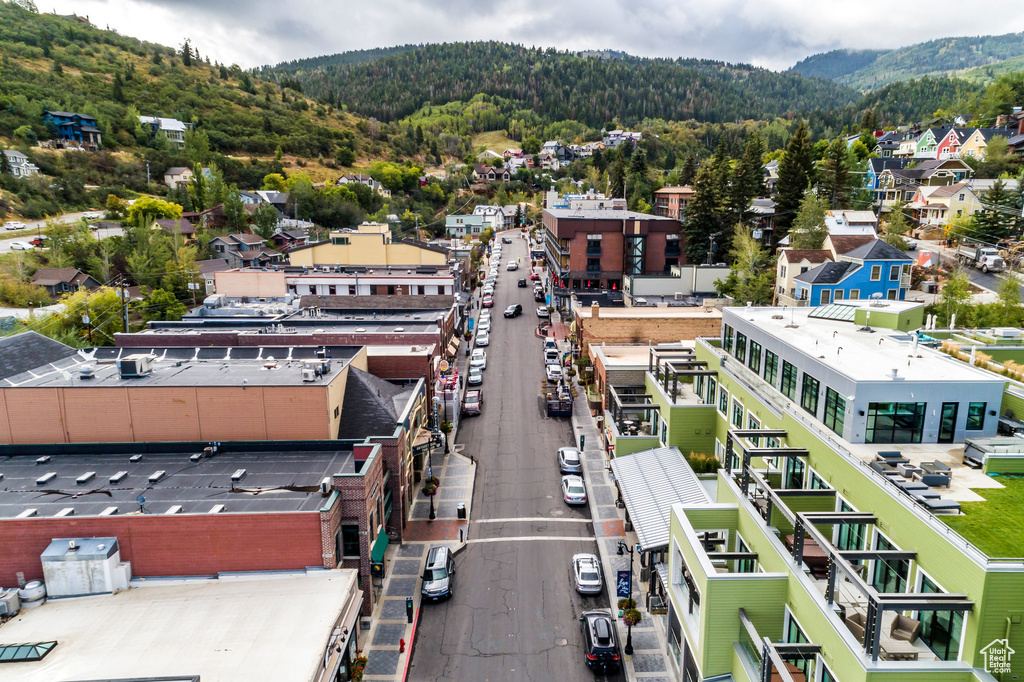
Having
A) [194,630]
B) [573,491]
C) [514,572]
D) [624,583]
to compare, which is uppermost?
[194,630]

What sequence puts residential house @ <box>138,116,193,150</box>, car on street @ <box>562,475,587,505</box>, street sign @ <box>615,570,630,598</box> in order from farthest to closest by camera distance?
residential house @ <box>138,116,193,150</box>, car on street @ <box>562,475,587,505</box>, street sign @ <box>615,570,630,598</box>

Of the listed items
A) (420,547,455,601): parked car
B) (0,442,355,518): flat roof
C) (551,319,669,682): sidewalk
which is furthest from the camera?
(420,547,455,601): parked car

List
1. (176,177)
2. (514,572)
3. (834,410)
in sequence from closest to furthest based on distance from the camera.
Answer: (834,410)
(514,572)
(176,177)

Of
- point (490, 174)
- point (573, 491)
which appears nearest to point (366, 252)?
point (573, 491)

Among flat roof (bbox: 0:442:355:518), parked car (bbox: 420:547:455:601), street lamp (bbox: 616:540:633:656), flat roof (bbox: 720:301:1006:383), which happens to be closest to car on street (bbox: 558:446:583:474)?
street lamp (bbox: 616:540:633:656)

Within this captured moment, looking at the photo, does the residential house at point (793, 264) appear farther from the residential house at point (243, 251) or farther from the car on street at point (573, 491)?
the residential house at point (243, 251)

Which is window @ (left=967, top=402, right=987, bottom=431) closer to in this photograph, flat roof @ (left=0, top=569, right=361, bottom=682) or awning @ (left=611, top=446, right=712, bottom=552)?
awning @ (left=611, top=446, right=712, bottom=552)

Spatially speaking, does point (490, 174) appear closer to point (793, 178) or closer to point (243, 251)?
point (243, 251)
